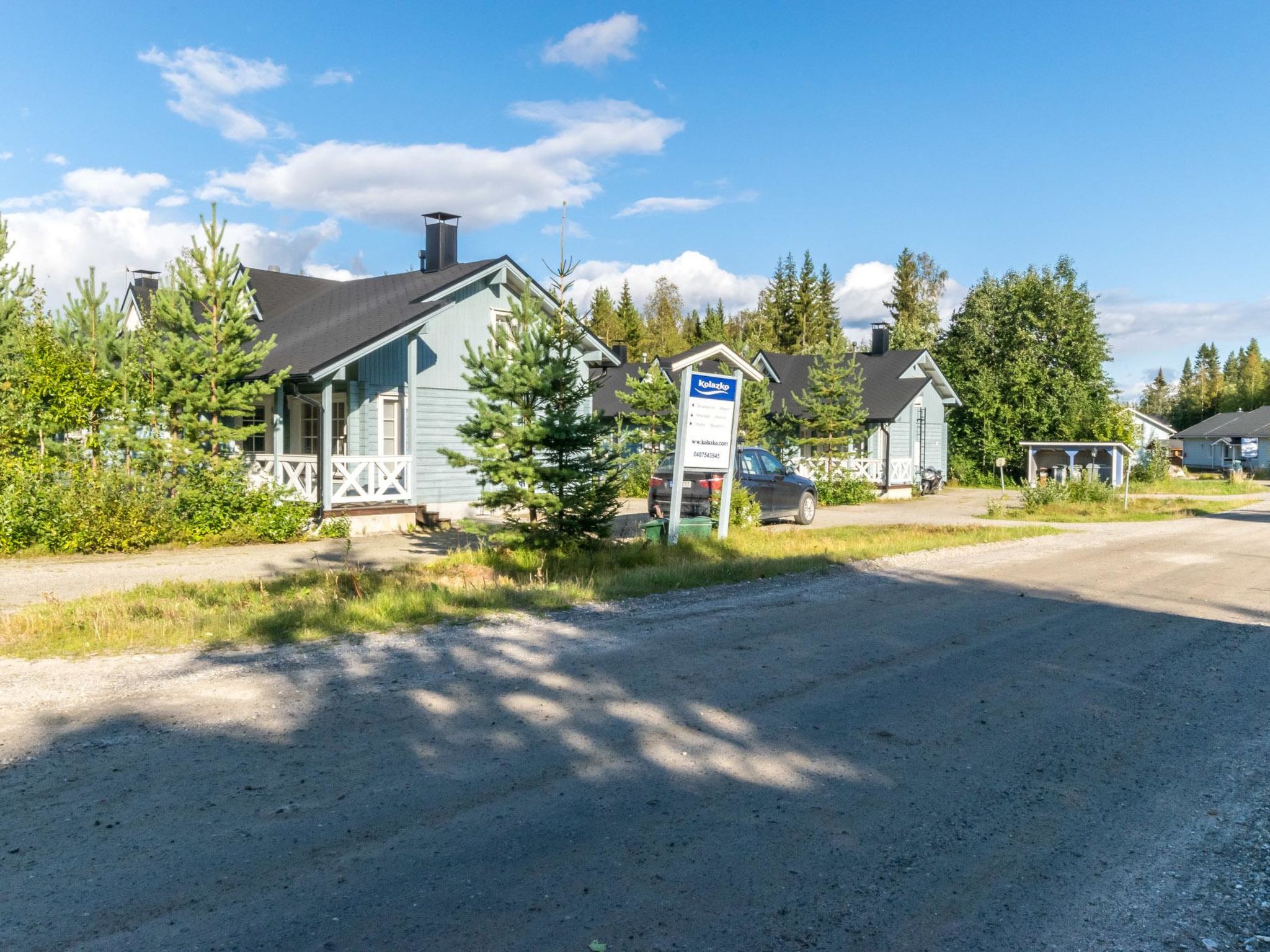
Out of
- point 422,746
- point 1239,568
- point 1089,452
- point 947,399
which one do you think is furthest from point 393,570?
point 947,399

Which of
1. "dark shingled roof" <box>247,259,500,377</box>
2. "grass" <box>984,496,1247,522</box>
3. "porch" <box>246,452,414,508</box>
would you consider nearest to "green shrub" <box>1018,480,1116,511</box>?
"grass" <box>984,496,1247,522</box>

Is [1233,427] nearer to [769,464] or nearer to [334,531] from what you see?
[769,464]

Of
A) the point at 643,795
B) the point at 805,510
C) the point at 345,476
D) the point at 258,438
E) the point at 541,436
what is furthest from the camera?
the point at 805,510

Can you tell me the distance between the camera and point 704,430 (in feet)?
49.6

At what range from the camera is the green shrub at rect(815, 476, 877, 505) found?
3030 cm

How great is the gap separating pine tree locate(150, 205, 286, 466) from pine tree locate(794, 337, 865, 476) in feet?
60.5

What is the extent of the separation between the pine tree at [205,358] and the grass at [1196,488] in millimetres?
32166

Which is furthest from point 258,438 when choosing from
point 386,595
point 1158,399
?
point 1158,399

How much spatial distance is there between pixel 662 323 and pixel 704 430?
211 feet

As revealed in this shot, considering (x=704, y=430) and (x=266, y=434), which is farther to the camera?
(x=266, y=434)

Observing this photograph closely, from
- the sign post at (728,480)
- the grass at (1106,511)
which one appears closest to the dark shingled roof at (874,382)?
the grass at (1106,511)

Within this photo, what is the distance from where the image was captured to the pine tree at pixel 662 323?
222ft

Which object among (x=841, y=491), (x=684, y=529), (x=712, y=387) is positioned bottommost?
(x=684, y=529)

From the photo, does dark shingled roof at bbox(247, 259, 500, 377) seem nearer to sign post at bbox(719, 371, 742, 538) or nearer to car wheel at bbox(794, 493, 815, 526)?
sign post at bbox(719, 371, 742, 538)
